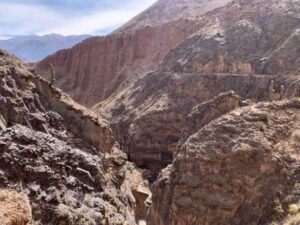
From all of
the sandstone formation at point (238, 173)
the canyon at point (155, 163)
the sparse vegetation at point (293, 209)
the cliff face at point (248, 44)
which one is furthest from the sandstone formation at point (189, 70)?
the sparse vegetation at point (293, 209)

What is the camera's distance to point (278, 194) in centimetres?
1195

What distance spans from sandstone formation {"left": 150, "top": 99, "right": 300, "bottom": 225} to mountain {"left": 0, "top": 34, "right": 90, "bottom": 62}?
135399mm

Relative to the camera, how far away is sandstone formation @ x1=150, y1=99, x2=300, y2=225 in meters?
12.2

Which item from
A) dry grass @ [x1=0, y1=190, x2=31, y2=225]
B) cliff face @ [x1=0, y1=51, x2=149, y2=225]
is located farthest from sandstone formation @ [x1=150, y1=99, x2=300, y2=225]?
dry grass @ [x1=0, y1=190, x2=31, y2=225]

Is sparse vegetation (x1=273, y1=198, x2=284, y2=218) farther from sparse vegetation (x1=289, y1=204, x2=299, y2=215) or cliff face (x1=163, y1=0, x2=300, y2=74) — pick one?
cliff face (x1=163, y1=0, x2=300, y2=74)

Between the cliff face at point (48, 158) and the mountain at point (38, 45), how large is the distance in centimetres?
13545

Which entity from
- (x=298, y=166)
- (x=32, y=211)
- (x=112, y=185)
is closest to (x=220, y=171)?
(x=298, y=166)

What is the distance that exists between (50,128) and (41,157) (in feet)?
6.04

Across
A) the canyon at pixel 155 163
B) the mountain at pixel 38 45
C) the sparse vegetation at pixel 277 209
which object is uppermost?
the mountain at pixel 38 45

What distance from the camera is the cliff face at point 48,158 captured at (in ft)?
25.5

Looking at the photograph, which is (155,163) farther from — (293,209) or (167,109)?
(293,209)

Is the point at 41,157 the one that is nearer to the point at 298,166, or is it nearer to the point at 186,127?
the point at 298,166

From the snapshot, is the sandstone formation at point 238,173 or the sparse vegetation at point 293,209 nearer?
the sparse vegetation at point 293,209

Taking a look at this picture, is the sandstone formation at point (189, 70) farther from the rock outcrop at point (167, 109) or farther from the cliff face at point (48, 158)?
the cliff face at point (48, 158)
